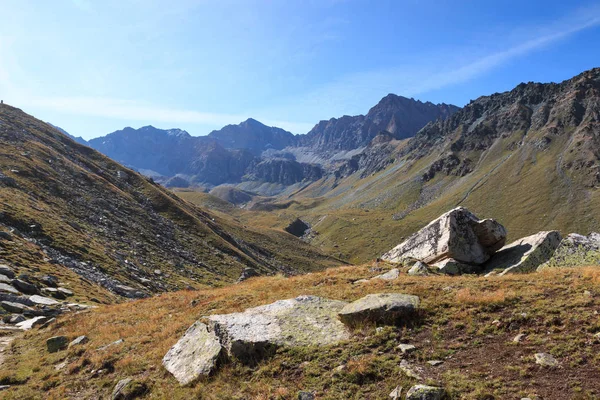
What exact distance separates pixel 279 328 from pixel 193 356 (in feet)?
12.6

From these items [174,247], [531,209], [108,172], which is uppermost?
[108,172]

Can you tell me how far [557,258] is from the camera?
23797 mm

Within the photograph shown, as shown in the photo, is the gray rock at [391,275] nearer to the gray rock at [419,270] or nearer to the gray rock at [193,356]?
the gray rock at [419,270]

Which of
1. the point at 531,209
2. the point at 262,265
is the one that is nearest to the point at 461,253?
the point at 262,265

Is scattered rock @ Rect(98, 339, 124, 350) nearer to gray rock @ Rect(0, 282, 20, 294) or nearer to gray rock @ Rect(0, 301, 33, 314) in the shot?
gray rock @ Rect(0, 301, 33, 314)

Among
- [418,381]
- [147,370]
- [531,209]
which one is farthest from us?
[531,209]

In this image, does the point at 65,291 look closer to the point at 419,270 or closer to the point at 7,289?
the point at 7,289

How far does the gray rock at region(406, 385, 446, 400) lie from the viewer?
32.9 ft

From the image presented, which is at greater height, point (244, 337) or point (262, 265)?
point (244, 337)

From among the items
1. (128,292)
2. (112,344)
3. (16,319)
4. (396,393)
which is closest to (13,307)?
(16,319)

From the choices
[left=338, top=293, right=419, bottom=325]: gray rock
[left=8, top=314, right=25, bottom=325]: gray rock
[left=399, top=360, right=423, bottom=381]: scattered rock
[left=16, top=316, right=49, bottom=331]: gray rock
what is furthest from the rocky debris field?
[left=8, top=314, right=25, bottom=325]: gray rock

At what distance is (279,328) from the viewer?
15.7 meters

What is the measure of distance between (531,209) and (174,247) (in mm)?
201709

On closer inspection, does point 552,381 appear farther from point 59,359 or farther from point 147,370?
point 59,359
